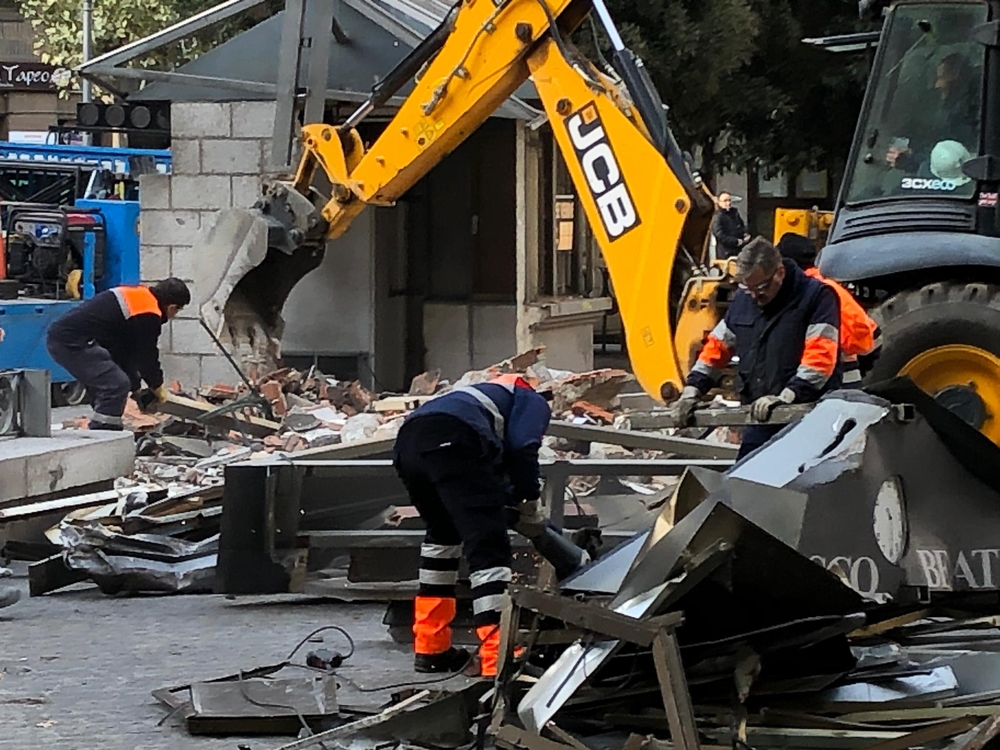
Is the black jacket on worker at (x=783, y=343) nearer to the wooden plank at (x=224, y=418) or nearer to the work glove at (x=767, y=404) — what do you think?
the work glove at (x=767, y=404)

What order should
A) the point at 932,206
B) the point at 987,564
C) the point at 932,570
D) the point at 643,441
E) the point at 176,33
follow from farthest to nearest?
the point at 176,33, the point at 643,441, the point at 932,206, the point at 987,564, the point at 932,570

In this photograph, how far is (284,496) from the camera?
29.5ft

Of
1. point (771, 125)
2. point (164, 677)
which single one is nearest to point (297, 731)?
point (164, 677)

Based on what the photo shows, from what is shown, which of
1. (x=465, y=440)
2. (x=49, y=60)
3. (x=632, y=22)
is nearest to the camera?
(x=465, y=440)

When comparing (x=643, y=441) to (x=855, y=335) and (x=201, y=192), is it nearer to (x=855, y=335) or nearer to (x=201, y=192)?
(x=855, y=335)

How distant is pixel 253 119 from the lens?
52.7ft

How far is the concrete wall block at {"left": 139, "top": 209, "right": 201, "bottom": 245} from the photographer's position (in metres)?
16.2

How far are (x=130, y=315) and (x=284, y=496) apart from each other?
4758mm

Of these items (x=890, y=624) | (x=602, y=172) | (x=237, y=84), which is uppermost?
(x=237, y=84)

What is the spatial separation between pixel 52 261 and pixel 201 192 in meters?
3.07

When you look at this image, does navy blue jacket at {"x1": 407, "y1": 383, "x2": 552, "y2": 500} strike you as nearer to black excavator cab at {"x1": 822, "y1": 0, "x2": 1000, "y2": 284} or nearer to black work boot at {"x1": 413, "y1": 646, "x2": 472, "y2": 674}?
black work boot at {"x1": 413, "y1": 646, "x2": 472, "y2": 674}

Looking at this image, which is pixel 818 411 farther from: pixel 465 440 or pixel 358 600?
pixel 358 600

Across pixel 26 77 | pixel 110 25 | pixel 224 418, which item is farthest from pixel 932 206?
pixel 26 77

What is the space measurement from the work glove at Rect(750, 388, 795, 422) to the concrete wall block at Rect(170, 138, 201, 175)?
9341 millimetres
